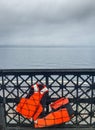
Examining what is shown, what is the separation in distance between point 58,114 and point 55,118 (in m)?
0.16

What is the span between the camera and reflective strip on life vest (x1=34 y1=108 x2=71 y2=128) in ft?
30.0

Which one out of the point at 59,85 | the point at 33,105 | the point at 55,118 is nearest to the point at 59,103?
the point at 55,118

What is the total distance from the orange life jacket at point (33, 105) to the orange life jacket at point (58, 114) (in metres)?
0.29

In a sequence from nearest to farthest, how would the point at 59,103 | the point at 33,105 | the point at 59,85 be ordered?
1. the point at 59,85
2. the point at 59,103
3. the point at 33,105

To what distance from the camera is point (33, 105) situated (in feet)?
30.3

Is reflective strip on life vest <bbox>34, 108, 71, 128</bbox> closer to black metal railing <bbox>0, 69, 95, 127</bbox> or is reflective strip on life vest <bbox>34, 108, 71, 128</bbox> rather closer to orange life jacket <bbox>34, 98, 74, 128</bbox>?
orange life jacket <bbox>34, 98, 74, 128</bbox>

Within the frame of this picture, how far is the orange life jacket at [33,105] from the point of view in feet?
30.0

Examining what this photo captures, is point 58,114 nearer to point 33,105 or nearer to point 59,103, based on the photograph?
point 59,103

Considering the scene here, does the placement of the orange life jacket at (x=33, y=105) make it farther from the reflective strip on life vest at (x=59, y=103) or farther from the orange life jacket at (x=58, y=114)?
the reflective strip on life vest at (x=59, y=103)

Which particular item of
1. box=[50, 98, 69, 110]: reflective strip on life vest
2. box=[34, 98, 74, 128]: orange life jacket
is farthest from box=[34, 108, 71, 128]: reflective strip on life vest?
box=[50, 98, 69, 110]: reflective strip on life vest

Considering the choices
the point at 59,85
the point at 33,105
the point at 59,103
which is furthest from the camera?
the point at 33,105

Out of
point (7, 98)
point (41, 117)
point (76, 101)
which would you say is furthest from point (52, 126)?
point (7, 98)

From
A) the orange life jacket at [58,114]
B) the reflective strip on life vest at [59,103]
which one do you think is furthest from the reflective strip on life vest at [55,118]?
the reflective strip on life vest at [59,103]

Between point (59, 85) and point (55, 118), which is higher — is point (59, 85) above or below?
above
